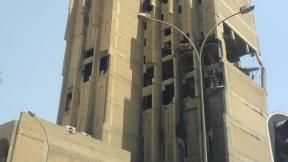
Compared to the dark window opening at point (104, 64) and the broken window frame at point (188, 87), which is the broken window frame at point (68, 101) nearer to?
the dark window opening at point (104, 64)

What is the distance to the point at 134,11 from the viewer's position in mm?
52000

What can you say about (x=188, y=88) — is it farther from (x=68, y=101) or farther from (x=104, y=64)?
(x=68, y=101)

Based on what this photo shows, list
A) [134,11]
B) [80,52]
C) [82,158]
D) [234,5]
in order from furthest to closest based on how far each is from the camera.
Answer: [234,5], [134,11], [80,52], [82,158]

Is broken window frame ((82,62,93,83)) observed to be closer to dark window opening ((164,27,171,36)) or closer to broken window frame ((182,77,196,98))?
dark window opening ((164,27,171,36))

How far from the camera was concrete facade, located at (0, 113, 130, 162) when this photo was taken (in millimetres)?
27016

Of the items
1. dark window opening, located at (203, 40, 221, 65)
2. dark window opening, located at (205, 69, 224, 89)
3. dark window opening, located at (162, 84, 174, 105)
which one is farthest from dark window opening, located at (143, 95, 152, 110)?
dark window opening, located at (203, 40, 221, 65)

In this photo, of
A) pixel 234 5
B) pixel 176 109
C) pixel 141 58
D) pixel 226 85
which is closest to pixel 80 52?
pixel 141 58

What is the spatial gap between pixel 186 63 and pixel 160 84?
437 cm

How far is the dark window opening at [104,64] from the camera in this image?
45.0 metres

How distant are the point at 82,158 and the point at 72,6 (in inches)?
1157

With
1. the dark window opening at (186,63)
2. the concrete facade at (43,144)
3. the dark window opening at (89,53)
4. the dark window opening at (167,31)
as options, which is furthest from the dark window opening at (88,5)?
the concrete facade at (43,144)

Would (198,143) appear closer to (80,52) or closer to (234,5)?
(80,52)

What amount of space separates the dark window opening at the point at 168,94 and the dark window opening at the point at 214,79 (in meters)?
4.99

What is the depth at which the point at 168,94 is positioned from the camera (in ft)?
158
